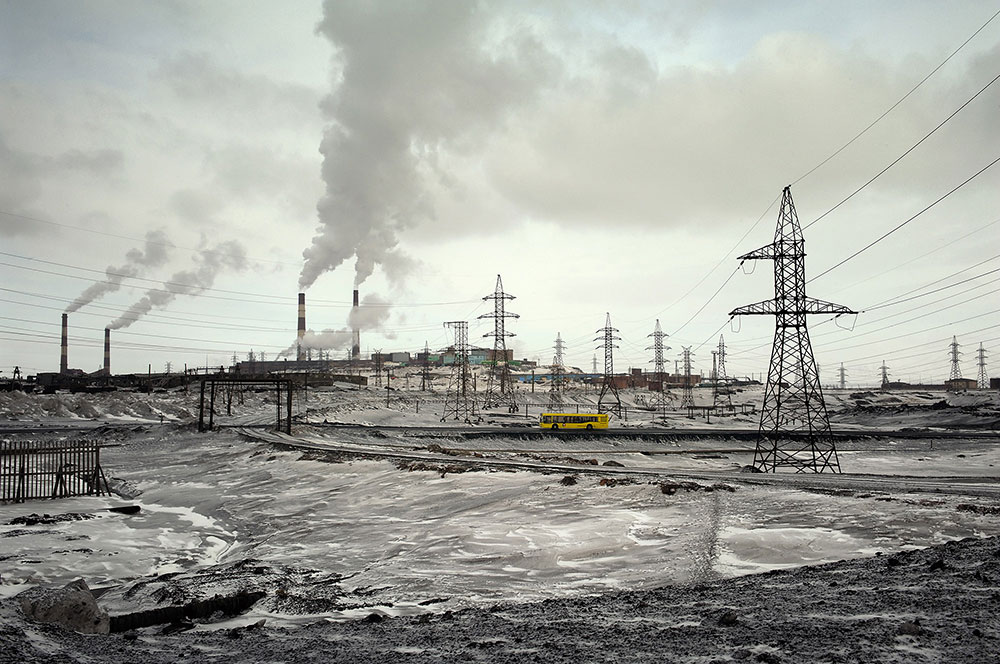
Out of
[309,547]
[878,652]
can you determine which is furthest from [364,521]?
[878,652]

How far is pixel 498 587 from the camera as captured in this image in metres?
11.0

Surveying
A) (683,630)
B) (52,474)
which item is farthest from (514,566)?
(52,474)

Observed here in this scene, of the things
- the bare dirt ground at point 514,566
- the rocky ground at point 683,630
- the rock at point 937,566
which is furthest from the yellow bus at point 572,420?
the rock at point 937,566

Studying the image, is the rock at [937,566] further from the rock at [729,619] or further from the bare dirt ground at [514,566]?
the rock at [729,619]

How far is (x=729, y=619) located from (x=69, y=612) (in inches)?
321

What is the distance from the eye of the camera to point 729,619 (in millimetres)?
7402

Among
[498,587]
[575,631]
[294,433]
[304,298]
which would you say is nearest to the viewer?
[575,631]

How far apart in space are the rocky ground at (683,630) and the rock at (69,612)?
0.72ft

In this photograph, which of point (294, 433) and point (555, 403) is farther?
point (555, 403)

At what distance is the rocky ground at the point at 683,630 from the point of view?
655 cm

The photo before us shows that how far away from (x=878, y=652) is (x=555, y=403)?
294ft

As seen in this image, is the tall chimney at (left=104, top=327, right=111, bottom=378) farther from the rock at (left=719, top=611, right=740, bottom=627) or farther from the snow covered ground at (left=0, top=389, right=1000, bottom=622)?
the rock at (left=719, top=611, right=740, bottom=627)

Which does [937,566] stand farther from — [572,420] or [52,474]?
[572,420]

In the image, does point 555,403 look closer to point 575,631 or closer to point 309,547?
point 309,547
